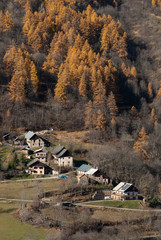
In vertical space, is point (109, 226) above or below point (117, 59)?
below

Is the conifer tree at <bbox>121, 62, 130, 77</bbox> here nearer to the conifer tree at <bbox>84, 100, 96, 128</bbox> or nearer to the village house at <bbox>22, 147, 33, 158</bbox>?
the conifer tree at <bbox>84, 100, 96, 128</bbox>

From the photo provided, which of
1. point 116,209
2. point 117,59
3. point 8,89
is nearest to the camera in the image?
point 116,209

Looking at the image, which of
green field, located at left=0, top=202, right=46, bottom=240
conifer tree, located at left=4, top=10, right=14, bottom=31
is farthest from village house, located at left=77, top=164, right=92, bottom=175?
conifer tree, located at left=4, top=10, right=14, bottom=31

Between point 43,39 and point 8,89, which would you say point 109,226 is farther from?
point 43,39

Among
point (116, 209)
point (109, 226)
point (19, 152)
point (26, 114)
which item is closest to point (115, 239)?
point (109, 226)

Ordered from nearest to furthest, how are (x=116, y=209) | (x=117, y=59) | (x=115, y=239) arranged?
(x=115, y=239) → (x=116, y=209) → (x=117, y=59)

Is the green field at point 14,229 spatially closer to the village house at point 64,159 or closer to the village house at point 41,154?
the village house at point 64,159

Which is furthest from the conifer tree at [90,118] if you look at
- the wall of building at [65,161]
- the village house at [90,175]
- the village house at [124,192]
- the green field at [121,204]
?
the green field at [121,204]

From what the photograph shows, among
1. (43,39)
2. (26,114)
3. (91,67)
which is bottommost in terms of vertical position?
(26,114)
